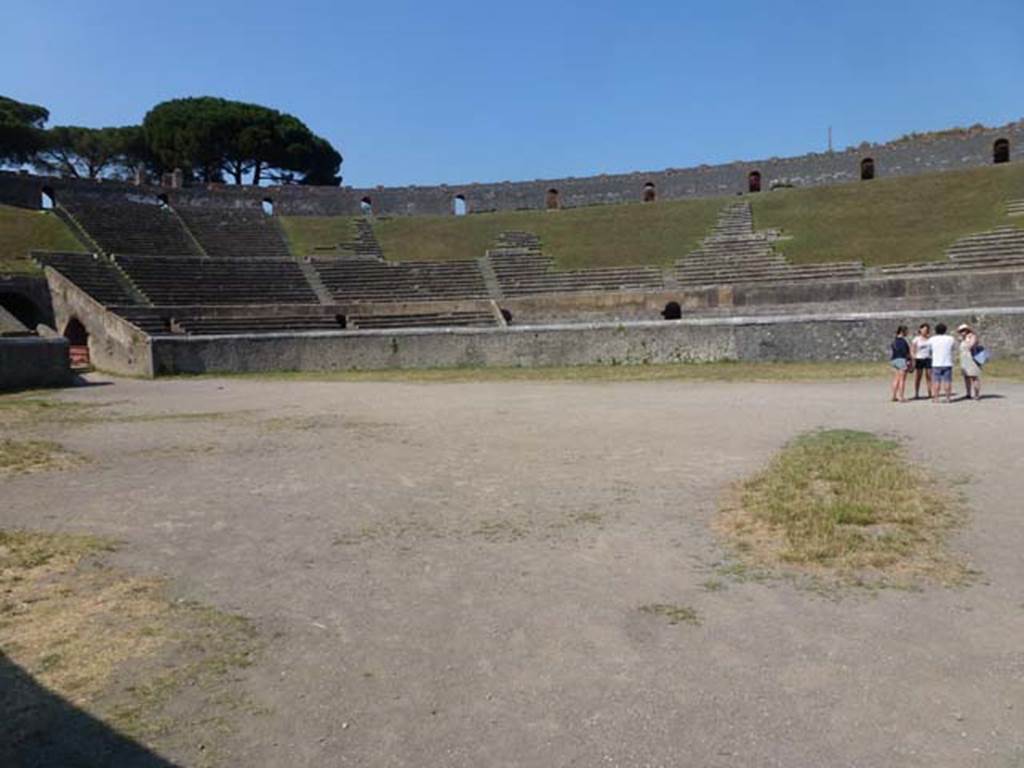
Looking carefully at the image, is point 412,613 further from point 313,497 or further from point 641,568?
point 313,497

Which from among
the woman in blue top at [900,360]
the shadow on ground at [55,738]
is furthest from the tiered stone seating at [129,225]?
the shadow on ground at [55,738]

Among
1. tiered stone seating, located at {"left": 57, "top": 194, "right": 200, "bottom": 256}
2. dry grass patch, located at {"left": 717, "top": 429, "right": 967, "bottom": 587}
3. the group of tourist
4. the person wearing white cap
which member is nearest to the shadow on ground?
dry grass patch, located at {"left": 717, "top": 429, "right": 967, "bottom": 587}

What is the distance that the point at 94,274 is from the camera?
102 feet

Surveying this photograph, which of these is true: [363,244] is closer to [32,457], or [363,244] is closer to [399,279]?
[399,279]

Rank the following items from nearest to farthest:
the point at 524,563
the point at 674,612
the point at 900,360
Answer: the point at 674,612 < the point at 524,563 < the point at 900,360

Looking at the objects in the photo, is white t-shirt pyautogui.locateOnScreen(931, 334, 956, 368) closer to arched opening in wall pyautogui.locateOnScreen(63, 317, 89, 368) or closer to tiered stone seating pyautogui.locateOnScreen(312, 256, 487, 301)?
tiered stone seating pyautogui.locateOnScreen(312, 256, 487, 301)

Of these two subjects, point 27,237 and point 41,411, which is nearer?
point 41,411

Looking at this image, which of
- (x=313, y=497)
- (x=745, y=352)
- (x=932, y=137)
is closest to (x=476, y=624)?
(x=313, y=497)

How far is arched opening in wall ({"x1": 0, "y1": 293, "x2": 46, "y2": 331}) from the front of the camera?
97.0 feet

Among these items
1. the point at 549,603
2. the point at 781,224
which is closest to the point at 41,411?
the point at 549,603

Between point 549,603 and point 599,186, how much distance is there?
4701cm

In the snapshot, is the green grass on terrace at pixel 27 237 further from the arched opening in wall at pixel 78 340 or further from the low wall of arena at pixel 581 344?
the low wall of arena at pixel 581 344

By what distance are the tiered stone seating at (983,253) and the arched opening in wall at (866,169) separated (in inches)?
552

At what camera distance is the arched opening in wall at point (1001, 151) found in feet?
132
